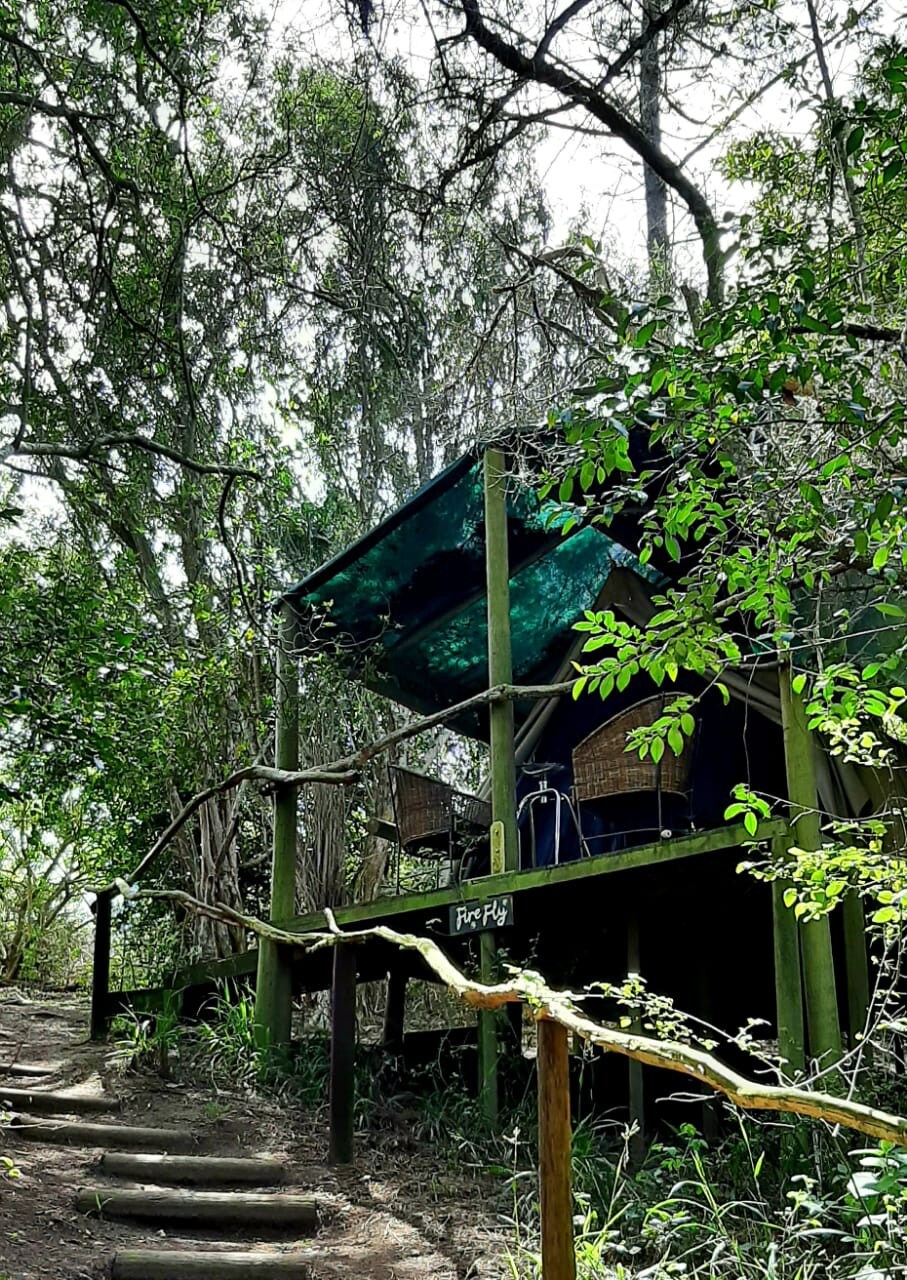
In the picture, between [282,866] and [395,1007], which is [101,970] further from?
[395,1007]

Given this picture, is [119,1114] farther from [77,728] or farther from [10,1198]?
[77,728]

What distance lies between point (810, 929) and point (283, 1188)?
Result: 8.21ft

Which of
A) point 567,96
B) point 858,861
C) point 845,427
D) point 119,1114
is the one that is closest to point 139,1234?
point 119,1114

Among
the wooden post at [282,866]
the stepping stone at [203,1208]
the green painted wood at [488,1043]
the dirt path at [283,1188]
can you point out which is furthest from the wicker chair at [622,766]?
the stepping stone at [203,1208]

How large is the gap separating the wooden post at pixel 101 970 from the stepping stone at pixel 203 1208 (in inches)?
128

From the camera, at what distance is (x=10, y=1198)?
409cm

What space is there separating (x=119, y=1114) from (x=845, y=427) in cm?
466

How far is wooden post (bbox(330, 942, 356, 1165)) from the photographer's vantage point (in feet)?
17.0

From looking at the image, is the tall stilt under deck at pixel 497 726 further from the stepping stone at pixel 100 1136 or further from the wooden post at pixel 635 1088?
the stepping stone at pixel 100 1136

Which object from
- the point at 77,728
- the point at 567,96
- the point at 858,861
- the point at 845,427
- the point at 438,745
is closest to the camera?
the point at 858,861

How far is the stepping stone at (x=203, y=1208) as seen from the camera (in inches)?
167

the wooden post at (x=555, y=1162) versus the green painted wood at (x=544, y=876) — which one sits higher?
the green painted wood at (x=544, y=876)

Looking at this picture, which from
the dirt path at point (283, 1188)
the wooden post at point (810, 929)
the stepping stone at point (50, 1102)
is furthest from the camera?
the stepping stone at point (50, 1102)

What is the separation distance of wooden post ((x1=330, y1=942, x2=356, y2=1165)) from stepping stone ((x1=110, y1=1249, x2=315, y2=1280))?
4.31 ft
